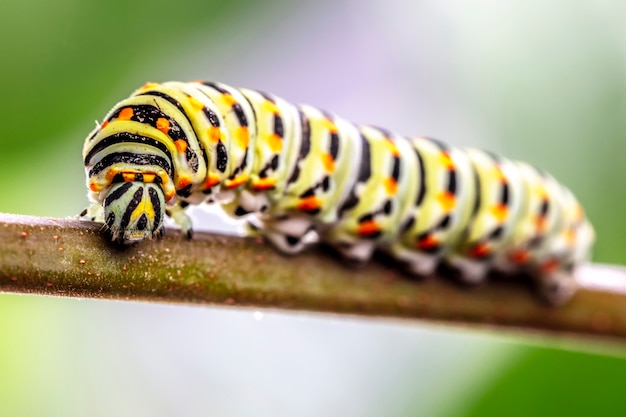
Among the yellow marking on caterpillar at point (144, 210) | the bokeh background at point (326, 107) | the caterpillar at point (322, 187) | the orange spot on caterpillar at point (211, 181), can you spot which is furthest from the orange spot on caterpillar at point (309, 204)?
the yellow marking on caterpillar at point (144, 210)

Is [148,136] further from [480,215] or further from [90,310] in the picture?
[90,310]

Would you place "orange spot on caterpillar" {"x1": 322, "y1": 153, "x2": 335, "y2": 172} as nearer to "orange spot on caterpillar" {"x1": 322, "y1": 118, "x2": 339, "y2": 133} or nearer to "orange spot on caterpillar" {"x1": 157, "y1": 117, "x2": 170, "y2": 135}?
"orange spot on caterpillar" {"x1": 322, "y1": 118, "x2": 339, "y2": 133}

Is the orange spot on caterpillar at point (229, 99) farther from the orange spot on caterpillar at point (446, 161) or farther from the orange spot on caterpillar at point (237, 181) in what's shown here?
the orange spot on caterpillar at point (446, 161)

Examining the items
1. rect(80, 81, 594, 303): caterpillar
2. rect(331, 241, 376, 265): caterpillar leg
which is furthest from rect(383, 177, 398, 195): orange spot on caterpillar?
rect(331, 241, 376, 265): caterpillar leg

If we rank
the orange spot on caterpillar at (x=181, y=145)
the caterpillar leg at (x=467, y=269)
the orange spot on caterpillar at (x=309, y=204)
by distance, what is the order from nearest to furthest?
the orange spot on caterpillar at (x=181, y=145) < the orange spot on caterpillar at (x=309, y=204) < the caterpillar leg at (x=467, y=269)

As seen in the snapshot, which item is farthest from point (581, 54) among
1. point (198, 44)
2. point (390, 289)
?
point (390, 289)

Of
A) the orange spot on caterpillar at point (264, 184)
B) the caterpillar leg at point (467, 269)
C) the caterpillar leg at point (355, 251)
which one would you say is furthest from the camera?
the caterpillar leg at point (467, 269)
